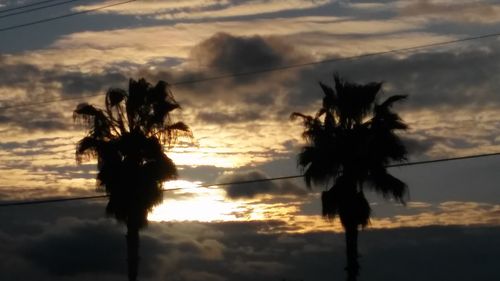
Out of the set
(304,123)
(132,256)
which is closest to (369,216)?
(304,123)

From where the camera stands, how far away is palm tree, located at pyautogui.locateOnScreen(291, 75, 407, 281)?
56906mm

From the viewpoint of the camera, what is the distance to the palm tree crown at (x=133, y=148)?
5784 cm

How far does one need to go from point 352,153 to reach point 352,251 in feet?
14.1

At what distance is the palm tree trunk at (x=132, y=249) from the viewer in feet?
188

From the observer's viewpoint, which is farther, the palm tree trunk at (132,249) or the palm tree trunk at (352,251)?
the palm tree trunk at (132,249)

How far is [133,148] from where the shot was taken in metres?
58.5

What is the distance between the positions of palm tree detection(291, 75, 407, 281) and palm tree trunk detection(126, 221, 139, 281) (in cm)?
768

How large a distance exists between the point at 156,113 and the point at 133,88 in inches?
58.5

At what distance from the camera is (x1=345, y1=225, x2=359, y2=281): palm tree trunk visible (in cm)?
5606

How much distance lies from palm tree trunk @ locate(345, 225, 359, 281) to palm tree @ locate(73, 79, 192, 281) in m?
7.97

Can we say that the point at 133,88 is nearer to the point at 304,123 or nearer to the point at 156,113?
the point at 156,113

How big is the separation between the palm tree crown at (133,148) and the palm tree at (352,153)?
5898 millimetres

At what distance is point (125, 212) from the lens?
57656mm

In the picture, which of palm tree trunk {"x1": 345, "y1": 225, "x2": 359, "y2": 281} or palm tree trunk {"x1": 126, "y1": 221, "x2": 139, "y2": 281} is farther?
palm tree trunk {"x1": 126, "y1": 221, "x2": 139, "y2": 281}
